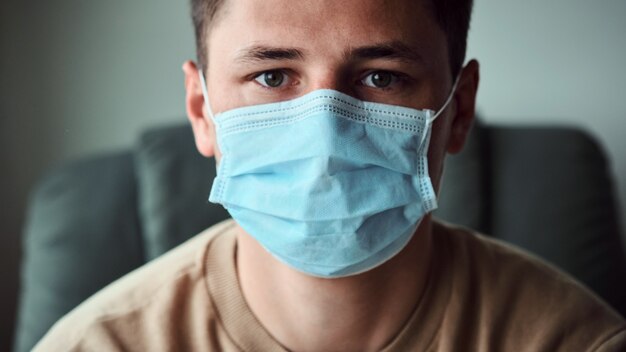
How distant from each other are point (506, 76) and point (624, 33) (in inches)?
13.8

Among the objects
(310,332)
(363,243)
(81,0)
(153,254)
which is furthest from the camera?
(81,0)

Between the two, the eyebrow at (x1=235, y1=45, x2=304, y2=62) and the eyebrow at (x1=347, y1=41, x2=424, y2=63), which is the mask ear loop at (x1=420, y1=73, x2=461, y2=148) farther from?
the eyebrow at (x1=235, y1=45, x2=304, y2=62)

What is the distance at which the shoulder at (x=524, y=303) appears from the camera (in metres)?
1.38

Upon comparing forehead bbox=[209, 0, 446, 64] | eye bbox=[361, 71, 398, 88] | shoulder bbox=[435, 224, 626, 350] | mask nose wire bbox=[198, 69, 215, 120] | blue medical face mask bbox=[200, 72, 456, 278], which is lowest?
shoulder bbox=[435, 224, 626, 350]

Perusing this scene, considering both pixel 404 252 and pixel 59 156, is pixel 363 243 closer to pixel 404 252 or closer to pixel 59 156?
pixel 404 252

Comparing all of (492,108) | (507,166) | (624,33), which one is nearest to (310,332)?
(507,166)

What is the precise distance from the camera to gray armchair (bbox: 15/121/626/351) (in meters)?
1.81

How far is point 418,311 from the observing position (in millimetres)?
1358

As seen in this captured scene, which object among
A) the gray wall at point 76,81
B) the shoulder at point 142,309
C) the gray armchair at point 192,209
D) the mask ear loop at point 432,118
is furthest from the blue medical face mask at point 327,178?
the gray wall at point 76,81

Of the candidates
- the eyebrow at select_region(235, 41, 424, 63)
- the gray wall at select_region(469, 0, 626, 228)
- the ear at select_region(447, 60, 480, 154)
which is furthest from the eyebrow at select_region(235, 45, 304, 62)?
the gray wall at select_region(469, 0, 626, 228)

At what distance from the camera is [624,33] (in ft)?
7.63

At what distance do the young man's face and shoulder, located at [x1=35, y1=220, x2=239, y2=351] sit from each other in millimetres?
254

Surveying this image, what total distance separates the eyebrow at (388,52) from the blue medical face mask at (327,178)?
70 millimetres

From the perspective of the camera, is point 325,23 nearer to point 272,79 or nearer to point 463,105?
point 272,79
